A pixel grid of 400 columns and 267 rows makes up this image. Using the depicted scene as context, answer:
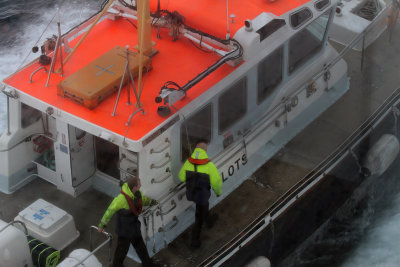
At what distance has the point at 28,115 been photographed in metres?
6.66

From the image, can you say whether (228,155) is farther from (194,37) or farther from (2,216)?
(2,216)

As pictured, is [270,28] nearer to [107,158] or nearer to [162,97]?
[162,97]

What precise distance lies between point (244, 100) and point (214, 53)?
0.59 m

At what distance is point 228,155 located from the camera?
6727 millimetres

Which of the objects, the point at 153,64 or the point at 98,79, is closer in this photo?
the point at 98,79

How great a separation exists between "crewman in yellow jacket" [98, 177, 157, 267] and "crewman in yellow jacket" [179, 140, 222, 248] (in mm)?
475

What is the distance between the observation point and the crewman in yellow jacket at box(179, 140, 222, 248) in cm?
598

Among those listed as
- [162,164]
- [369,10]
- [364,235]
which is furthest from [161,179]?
[369,10]

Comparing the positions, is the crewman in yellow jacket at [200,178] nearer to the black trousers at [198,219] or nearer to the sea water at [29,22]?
the black trousers at [198,219]

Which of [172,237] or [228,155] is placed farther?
[228,155]

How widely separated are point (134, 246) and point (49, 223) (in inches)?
34.9

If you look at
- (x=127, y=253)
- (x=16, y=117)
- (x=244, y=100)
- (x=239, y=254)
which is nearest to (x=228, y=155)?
(x=244, y=100)

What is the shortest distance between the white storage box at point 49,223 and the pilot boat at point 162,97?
531mm

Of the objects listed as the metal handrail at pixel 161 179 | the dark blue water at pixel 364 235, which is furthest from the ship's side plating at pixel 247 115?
the dark blue water at pixel 364 235
